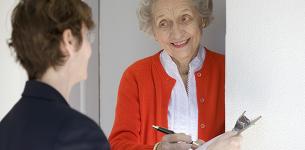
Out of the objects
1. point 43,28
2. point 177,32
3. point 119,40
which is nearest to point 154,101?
point 177,32

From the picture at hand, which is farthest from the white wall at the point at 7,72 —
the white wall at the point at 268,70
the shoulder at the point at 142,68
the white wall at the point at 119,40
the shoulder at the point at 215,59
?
the white wall at the point at 268,70

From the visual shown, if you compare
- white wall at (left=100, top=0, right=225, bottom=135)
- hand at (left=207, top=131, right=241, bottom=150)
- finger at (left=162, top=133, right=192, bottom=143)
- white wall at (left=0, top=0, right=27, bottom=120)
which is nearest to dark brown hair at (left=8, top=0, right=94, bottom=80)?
hand at (left=207, top=131, right=241, bottom=150)

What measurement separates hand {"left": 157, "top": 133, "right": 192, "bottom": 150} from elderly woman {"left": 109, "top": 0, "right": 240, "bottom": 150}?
265 millimetres

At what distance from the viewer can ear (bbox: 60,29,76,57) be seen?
3.77 feet

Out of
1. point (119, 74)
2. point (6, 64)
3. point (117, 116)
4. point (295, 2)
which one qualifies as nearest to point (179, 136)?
point (117, 116)

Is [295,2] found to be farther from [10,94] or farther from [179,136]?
[10,94]

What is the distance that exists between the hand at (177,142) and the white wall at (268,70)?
0.53 ft

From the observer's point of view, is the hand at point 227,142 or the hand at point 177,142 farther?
the hand at point 177,142

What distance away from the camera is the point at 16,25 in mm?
1175

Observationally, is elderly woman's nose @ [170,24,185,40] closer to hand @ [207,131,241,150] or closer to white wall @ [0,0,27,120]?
hand @ [207,131,241,150]

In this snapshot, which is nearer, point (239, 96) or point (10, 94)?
point (239, 96)

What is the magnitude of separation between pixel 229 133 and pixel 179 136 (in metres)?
0.27

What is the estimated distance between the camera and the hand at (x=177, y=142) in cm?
169

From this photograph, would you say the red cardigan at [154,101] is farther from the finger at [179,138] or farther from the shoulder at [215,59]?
the finger at [179,138]
